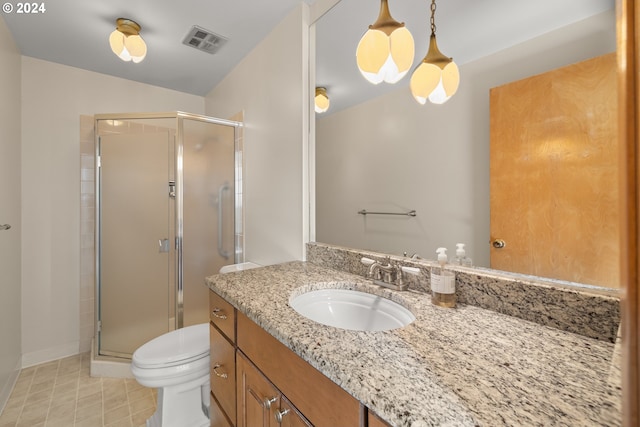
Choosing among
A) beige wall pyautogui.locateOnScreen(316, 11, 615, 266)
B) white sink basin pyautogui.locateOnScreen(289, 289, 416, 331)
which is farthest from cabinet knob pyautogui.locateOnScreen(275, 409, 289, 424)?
beige wall pyautogui.locateOnScreen(316, 11, 615, 266)

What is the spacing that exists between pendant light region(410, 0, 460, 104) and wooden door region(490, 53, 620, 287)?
16 centimetres

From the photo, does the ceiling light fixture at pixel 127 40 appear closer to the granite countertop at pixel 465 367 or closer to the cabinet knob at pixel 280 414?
the granite countertop at pixel 465 367

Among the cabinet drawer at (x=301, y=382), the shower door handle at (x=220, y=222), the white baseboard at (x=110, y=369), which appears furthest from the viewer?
the shower door handle at (x=220, y=222)

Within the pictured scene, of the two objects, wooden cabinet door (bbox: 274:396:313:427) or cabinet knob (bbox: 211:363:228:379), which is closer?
wooden cabinet door (bbox: 274:396:313:427)

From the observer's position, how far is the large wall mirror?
78cm

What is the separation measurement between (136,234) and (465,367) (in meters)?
2.30

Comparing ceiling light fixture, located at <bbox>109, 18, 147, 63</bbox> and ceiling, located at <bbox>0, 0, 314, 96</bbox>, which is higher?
ceiling, located at <bbox>0, 0, 314, 96</bbox>

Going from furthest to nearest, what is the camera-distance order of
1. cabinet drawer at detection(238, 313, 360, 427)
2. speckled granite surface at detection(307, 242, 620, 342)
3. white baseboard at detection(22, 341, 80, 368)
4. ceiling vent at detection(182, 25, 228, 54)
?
1. white baseboard at detection(22, 341, 80, 368)
2. ceiling vent at detection(182, 25, 228, 54)
3. speckled granite surface at detection(307, 242, 620, 342)
4. cabinet drawer at detection(238, 313, 360, 427)

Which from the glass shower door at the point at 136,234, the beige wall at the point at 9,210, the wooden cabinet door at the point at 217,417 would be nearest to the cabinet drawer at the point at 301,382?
the wooden cabinet door at the point at 217,417

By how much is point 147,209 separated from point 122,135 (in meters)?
0.60

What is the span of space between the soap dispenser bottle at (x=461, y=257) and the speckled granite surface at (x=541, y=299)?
3cm

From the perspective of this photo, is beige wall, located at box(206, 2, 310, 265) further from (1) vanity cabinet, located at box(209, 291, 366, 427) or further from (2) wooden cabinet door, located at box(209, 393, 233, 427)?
(2) wooden cabinet door, located at box(209, 393, 233, 427)

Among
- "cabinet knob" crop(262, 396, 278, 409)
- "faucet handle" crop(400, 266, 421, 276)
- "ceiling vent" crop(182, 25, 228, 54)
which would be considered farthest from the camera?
"ceiling vent" crop(182, 25, 228, 54)

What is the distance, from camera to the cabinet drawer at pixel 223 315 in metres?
1.01
